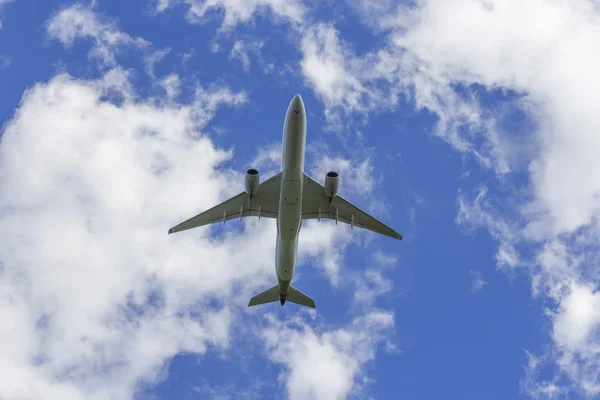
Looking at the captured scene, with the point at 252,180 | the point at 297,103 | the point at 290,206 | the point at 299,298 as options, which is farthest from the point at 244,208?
the point at 297,103

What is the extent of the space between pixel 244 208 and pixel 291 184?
8561mm

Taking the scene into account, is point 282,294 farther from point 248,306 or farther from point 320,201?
point 320,201

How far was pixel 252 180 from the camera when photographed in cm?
4931

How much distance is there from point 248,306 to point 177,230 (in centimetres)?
972

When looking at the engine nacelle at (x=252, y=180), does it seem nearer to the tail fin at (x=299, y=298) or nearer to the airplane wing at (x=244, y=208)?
the airplane wing at (x=244, y=208)

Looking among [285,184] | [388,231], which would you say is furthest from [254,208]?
[388,231]

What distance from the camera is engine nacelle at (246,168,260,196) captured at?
161ft

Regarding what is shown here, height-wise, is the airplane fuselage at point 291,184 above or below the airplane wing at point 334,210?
below

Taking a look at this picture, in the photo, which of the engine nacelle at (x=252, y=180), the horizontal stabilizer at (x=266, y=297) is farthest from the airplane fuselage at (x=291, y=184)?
the horizontal stabilizer at (x=266, y=297)

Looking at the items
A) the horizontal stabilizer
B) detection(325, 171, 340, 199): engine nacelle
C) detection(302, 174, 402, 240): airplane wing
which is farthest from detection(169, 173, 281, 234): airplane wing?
the horizontal stabilizer

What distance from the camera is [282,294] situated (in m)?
54.9

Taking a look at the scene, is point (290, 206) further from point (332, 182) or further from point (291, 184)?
point (332, 182)

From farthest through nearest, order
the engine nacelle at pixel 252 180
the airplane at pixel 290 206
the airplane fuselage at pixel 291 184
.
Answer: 1. the engine nacelle at pixel 252 180
2. the airplane at pixel 290 206
3. the airplane fuselage at pixel 291 184

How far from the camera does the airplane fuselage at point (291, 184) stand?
44.6 meters
